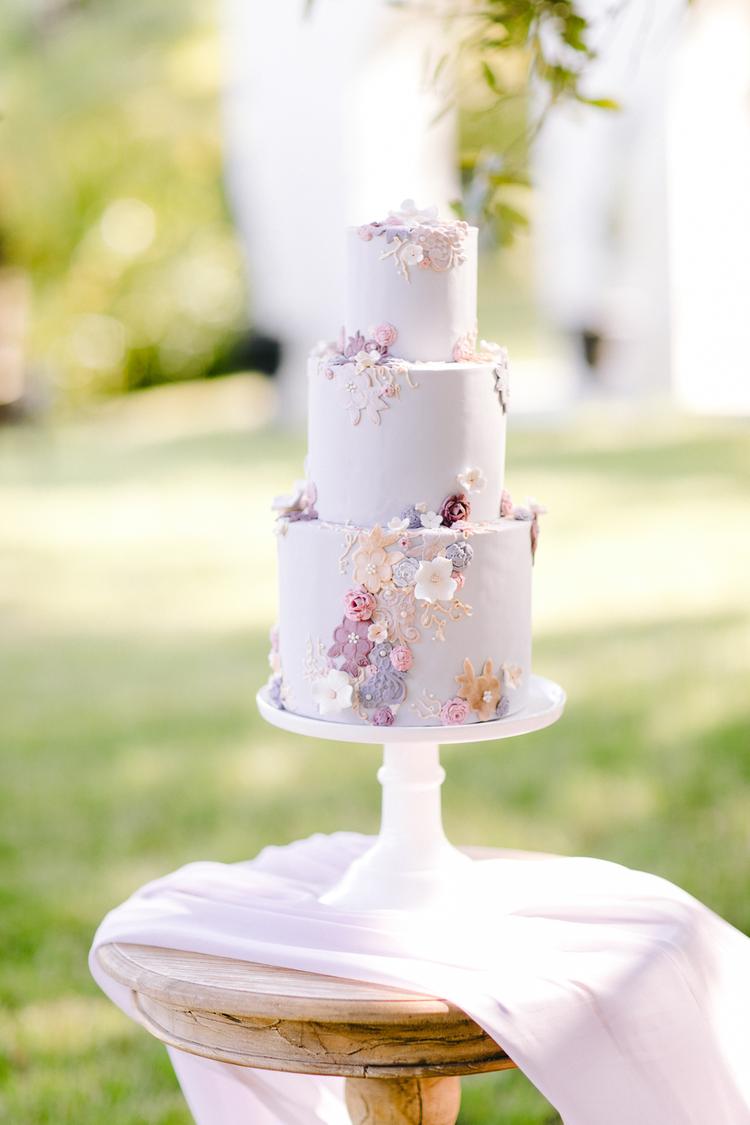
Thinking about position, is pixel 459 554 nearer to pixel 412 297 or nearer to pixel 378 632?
pixel 378 632

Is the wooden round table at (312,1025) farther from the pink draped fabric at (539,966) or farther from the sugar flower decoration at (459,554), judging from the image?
the sugar flower decoration at (459,554)

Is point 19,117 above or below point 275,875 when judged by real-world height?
above

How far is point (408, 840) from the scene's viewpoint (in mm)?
1988

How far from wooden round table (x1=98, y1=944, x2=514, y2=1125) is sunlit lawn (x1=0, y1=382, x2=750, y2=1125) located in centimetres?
129

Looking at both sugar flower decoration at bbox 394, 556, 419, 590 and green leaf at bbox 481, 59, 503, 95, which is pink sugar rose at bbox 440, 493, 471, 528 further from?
green leaf at bbox 481, 59, 503, 95

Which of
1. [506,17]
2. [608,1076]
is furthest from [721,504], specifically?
[608,1076]

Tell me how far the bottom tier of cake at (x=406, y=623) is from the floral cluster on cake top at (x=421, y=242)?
36 centimetres

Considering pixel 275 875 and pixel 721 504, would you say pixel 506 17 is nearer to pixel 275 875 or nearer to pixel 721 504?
pixel 275 875

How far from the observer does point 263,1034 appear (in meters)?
1.66

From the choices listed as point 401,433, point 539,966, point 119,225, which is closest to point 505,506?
point 401,433

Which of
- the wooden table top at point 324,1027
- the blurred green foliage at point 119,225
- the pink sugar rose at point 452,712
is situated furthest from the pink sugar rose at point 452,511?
the blurred green foliage at point 119,225

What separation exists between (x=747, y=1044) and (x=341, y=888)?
57 centimetres

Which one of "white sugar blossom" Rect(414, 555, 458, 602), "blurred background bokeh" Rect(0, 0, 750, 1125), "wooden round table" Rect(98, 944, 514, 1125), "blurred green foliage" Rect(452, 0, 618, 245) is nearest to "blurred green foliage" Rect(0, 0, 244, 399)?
"blurred background bokeh" Rect(0, 0, 750, 1125)

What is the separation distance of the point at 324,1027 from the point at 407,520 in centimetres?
65
